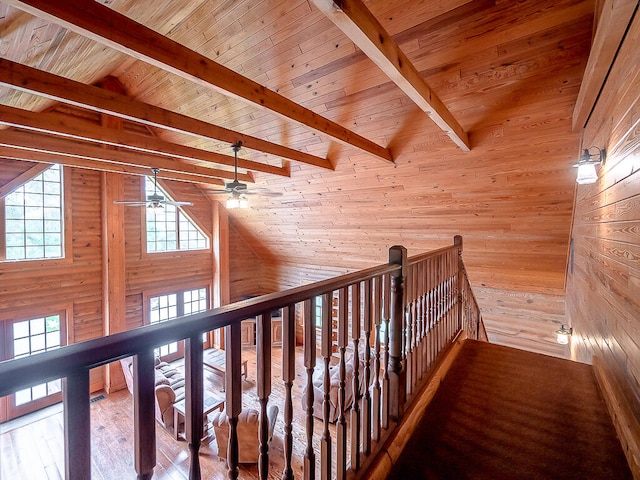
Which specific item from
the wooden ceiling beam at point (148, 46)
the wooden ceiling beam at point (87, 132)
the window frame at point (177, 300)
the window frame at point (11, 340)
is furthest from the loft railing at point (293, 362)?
the window frame at point (11, 340)

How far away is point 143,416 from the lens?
0.68 m

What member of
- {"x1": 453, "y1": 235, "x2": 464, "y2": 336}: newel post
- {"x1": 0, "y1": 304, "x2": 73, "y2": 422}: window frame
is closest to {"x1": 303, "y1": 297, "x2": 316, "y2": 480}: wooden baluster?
{"x1": 453, "y1": 235, "x2": 464, "y2": 336}: newel post

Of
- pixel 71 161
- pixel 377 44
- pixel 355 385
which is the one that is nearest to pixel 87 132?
pixel 71 161

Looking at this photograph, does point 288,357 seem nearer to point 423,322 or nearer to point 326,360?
point 326,360

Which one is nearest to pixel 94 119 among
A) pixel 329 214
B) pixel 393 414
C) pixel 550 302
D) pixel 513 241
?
pixel 329 214

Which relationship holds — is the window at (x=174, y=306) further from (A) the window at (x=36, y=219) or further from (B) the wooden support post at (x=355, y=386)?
(B) the wooden support post at (x=355, y=386)

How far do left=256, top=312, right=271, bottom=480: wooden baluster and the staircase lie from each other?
2.79ft

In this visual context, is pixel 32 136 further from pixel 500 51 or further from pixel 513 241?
pixel 513 241

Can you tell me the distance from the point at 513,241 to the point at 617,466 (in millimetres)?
3158

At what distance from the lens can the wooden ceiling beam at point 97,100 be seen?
1.92 m

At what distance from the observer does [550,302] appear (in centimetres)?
465

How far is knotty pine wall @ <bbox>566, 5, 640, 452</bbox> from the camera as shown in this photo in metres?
1.42

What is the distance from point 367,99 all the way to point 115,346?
3.04m

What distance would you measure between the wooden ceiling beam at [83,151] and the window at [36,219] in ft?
5.55
